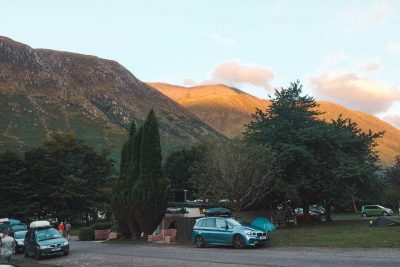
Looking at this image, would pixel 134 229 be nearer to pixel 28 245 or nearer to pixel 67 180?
pixel 28 245

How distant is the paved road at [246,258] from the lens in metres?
16.0

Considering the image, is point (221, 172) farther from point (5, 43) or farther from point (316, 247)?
point (5, 43)

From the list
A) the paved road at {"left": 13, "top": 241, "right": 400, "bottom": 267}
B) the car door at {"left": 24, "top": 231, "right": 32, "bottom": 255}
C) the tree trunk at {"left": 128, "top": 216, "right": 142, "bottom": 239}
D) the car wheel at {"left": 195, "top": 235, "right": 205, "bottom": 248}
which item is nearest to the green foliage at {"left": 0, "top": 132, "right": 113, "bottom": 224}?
the tree trunk at {"left": 128, "top": 216, "right": 142, "bottom": 239}

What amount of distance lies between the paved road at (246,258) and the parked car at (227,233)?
566mm

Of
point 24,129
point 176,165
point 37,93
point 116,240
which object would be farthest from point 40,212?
point 37,93

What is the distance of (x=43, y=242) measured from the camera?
23953mm

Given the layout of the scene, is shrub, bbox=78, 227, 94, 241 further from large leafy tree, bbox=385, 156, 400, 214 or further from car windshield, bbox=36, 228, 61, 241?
large leafy tree, bbox=385, 156, 400, 214

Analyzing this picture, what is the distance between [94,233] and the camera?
1476 inches

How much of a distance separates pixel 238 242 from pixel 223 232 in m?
1.03

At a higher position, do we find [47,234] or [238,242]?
[47,234]

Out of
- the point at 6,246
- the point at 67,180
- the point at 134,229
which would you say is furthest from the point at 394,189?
the point at 6,246

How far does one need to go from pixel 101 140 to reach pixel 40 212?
93405 mm

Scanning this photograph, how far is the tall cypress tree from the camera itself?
97.8 feet

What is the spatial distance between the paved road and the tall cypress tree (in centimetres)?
611
